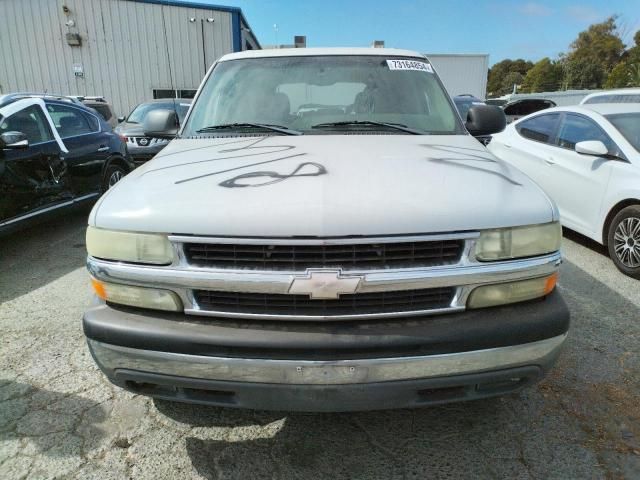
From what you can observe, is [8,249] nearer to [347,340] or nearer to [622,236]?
[347,340]

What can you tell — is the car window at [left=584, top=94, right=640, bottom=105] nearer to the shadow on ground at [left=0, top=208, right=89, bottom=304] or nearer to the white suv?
the white suv

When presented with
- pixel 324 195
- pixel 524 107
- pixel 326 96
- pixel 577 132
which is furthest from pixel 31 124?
pixel 524 107

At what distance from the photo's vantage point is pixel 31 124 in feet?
17.4

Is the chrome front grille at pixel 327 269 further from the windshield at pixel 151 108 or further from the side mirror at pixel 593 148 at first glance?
the windshield at pixel 151 108

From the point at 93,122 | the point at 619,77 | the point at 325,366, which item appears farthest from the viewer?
the point at 619,77

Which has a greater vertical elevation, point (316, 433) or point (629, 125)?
point (629, 125)

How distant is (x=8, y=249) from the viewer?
5.32m

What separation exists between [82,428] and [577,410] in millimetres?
2609

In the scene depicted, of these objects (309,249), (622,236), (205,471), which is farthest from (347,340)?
(622,236)

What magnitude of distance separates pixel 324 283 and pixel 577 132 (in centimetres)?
487

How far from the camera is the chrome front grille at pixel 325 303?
179 centimetres

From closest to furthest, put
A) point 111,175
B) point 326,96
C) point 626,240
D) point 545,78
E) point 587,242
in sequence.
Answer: point 326,96, point 626,240, point 587,242, point 111,175, point 545,78

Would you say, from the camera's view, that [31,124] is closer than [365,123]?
No

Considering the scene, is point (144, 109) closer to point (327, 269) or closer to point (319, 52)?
point (319, 52)
